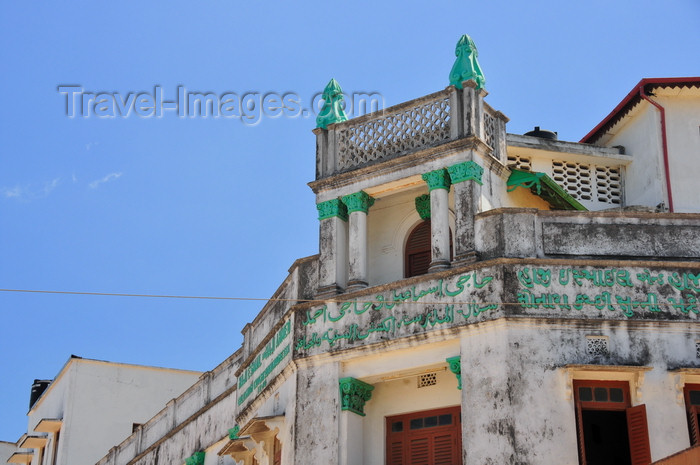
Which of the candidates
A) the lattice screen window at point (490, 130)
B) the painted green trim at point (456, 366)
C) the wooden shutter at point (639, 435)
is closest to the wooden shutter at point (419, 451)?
the painted green trim at point (456, 366)

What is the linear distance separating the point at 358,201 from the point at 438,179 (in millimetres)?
1421

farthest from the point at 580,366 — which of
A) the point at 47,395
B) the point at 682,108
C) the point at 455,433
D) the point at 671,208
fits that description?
the point at 47,395

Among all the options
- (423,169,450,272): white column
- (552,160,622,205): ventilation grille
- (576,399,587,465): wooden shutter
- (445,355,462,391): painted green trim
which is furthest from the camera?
(552,160,622,205): ventilation grille

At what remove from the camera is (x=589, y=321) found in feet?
49.6

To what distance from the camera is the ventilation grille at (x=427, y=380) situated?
1638 cm

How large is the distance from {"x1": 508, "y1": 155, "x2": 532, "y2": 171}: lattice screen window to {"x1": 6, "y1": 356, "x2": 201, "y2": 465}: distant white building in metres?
14.2

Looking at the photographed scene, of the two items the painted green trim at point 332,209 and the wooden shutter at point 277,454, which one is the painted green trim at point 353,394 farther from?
the painted green trim at point 332,209

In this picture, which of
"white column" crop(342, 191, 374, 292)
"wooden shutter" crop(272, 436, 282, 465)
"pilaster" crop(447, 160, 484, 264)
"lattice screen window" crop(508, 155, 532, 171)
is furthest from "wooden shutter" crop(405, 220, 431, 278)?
"wooden shutter" crop(272, 436, 282, 465)

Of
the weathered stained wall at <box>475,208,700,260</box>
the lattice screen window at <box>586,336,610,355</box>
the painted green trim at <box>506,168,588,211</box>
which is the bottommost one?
the lattice screen window at <box>586,336,610,355</box>

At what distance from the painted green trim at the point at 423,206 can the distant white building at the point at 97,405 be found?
575 inches

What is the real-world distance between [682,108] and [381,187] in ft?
18.8

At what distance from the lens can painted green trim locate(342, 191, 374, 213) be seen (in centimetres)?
1731

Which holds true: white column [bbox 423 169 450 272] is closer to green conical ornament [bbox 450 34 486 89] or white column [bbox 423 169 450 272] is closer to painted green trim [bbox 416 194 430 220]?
painted green trim [bbox 416 194 430 220]

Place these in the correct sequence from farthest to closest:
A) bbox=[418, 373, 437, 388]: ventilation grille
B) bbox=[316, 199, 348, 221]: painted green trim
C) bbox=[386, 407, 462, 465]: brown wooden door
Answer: bbox=[316, 199, 348, 221]: painted green trim, bbox=[418, 373, 437, 388]: ventilation grille, bbox=[386, 407, 462, 465]: brown wooden door
